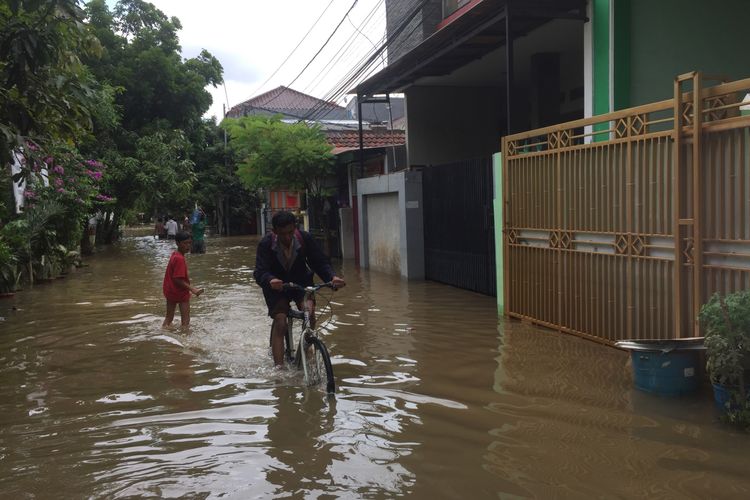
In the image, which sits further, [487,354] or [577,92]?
[577,92]

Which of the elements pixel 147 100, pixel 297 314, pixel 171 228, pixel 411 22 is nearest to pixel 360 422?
pixel 297 314

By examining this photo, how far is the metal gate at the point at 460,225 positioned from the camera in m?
10.9

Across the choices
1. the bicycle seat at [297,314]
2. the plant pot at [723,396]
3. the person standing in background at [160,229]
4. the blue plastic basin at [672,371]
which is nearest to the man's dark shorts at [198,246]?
the person standing in background at [160,229]

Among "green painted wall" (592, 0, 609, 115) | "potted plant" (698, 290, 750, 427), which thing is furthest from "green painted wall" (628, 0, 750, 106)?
"potted plant" (698, 290, 750, 427)

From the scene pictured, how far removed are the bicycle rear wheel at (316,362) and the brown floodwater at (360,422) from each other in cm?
13

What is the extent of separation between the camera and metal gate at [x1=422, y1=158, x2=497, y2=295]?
35.8 ft

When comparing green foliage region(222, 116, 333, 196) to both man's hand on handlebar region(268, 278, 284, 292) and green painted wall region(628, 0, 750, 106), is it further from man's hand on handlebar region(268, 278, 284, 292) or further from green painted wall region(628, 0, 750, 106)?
man's hand on handlebar region(268, 278, 284, 292)

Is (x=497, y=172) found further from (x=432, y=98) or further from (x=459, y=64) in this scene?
(x=432, y=98)

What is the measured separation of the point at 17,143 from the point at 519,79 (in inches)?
509

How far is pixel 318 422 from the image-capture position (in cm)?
473

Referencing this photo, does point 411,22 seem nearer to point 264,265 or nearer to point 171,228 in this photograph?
point 264,265

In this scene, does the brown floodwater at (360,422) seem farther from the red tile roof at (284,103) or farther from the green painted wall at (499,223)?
the red tile roof at (284,103)

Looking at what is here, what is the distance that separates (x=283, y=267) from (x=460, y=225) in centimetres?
642

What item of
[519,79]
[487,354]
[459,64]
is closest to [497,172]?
[487,354]
